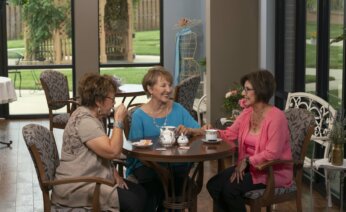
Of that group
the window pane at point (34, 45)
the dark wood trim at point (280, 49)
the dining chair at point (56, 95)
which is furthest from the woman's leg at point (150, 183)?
the window pane at point (34, 45)

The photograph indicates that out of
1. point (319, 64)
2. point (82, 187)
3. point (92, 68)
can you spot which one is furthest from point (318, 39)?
point (92, 68)

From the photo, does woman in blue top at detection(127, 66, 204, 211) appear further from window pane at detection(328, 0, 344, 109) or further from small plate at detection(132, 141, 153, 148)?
window pane at detection(328, 0, 344, 109)

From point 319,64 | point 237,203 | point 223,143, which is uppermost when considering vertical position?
point 319,64

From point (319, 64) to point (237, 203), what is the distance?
2.14 meters

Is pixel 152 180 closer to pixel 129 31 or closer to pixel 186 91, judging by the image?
pixel 186 91

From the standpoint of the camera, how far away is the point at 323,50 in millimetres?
6215

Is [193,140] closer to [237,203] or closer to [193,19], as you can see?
[237,203]

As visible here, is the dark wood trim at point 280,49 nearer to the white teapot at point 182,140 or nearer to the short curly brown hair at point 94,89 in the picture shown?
the white teapot at point 182,140

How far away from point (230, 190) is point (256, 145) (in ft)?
1.08

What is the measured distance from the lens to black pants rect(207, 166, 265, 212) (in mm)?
4559

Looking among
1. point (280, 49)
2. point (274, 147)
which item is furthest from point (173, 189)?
point (280, 49)

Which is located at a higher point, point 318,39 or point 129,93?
point 318,39

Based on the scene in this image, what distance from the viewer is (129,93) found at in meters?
7.88

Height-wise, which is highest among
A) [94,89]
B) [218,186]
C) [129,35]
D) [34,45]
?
[129,35]
